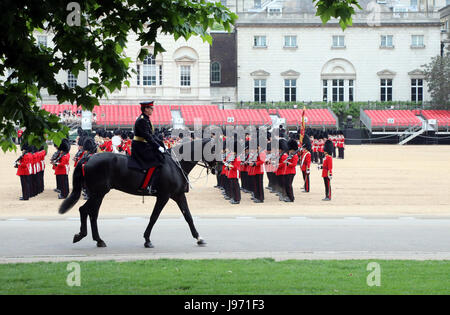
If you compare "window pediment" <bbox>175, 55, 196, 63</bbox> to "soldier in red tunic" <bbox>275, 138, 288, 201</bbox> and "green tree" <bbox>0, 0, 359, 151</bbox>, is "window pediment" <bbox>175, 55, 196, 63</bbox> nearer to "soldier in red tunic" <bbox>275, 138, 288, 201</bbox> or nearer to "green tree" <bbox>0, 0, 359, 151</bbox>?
"soldier in red tunic" <bbox>275, 138, 288, 201</bbox>

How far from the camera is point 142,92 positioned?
63.3 m

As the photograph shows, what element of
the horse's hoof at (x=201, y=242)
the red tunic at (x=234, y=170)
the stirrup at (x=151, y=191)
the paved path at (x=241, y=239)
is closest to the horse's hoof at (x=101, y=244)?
the paved path at (x=241, y=239)

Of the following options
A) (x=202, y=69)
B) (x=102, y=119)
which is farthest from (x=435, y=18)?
(x=102, y=119)

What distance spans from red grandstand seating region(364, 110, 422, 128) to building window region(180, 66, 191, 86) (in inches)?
645

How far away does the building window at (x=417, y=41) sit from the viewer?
66062 millimetres

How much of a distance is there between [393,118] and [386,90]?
6001mm

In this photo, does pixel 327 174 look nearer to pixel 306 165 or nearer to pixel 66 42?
pixel 306 165

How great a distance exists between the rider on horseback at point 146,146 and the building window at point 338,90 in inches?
2170

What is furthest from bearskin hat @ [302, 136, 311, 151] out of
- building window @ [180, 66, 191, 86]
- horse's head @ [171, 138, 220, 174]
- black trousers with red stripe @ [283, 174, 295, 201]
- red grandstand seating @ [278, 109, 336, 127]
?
building window @ [180, 66, 191, 86]

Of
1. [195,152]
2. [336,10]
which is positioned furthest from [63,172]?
[336,10]

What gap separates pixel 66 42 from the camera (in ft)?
27.3

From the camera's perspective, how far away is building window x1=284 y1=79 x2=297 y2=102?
65.8 meters

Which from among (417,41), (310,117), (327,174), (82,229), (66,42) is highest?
(417,41)

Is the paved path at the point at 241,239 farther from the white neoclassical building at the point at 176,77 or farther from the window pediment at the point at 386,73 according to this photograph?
the window pediment at the point at 386,73
